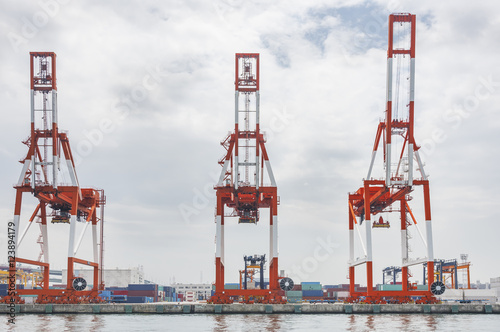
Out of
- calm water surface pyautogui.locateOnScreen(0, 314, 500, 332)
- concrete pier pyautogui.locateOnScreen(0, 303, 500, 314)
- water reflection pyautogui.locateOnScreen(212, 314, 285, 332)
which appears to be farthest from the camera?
concrete pier pyautogui.locateOnScreen(0, 303, 500, 314)

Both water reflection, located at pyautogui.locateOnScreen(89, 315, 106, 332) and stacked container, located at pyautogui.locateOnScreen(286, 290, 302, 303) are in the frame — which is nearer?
water reflection, located at pyautogui.locateOnScreen(89, 315, 106, 332)

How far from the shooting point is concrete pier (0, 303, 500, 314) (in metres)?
52.2

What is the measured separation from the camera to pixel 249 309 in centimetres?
5216

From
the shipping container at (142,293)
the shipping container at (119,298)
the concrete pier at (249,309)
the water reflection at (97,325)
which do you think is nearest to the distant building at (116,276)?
the shipping container at (142,293)

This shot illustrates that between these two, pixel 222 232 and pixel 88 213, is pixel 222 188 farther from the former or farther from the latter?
pixel 88 213

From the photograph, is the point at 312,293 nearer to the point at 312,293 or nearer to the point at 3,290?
the point at 312,293

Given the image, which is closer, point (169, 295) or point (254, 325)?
point (254, 325)

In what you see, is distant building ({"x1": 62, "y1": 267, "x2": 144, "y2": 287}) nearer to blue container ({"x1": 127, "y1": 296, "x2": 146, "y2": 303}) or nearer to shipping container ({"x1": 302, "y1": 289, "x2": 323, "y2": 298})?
blue container ({"x1": 127, "y1": 296, "x2": 146, "y2": 303})

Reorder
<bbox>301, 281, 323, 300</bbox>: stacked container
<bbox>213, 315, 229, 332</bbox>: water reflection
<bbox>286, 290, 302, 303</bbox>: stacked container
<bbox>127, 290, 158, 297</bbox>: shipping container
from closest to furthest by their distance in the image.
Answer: <bbox>213, 315, 229, 332</bbox>: water reflection, <bbox>286, 290, 302, 303</bbox>: stacked container, <bbox>301, 281, 323, 300</bbox>: stacked container, <bbox>127, 290, 158, 297</bbox>: shipping container

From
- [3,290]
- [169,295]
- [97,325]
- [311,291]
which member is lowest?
[169,295]

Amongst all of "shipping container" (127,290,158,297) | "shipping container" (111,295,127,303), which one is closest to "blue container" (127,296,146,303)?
"shipping container" (127,290,158,297)

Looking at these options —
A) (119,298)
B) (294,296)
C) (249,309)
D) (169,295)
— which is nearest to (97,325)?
(249,309)

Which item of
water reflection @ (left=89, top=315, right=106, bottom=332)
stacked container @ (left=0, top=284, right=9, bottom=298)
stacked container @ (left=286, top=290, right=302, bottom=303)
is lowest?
stacked container @ (left=286, top=290, right=302, bottom=303)

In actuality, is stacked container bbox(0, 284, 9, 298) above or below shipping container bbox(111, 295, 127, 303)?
above
